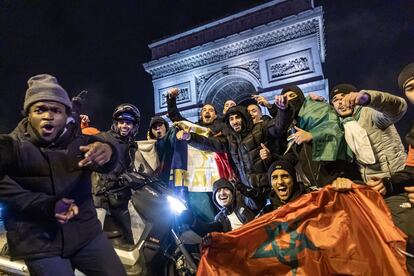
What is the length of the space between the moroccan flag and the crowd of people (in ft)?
0.39

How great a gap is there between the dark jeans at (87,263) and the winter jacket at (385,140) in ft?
7.67

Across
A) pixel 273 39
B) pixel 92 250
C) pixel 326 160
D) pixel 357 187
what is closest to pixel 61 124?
pixel 92 250

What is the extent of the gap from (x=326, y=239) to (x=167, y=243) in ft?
4.30

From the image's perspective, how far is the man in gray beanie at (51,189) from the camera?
143 cm

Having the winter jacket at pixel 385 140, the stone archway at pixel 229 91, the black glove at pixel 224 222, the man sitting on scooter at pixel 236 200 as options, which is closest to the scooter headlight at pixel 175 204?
the black glove at pixel 224 222

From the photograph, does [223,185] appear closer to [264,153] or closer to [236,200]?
[236,200]

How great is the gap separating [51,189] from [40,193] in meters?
0.06

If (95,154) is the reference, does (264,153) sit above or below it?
above

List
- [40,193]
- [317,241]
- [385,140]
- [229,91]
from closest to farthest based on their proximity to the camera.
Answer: [40,193]
[317,241]
[385,140]
[229,91]

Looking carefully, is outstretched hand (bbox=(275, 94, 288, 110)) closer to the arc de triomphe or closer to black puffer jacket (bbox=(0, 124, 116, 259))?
black puffer jacket (bbox=(0, 124, 116, 259))

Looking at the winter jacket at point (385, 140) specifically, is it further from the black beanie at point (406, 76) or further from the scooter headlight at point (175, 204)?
the scooter headlight at point (175, 204)

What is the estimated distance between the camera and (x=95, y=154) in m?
1.51

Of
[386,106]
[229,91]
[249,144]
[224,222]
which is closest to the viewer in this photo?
[386,106]

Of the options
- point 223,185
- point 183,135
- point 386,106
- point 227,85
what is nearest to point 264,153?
point 223,185
